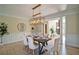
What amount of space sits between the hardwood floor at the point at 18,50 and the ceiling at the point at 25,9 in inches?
22.4

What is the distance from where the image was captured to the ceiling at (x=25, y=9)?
1.90m

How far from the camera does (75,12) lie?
1907 millimetres

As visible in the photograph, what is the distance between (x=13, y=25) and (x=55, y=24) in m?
0.82

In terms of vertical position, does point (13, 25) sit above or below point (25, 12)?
below

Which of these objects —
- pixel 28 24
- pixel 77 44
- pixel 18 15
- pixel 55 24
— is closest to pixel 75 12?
pixel 55 24

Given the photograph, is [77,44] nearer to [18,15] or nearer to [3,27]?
[18,15]

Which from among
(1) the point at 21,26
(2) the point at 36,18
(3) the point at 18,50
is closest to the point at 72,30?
(2) the point at 36,18

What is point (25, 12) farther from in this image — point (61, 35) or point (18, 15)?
point (61, 35)

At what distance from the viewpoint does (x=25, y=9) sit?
1.92m

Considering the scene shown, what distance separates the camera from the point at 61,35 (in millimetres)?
1920

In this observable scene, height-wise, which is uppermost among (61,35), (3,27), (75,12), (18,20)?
(75,12)

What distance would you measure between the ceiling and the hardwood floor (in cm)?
57

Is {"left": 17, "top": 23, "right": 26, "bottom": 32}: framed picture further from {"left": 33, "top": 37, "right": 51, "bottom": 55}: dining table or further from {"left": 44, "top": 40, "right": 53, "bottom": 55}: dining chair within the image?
{"left": 44, "top": 40, "right": 53, "bottom": 55}: dining chair

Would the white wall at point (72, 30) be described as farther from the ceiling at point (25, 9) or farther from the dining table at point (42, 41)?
the dining table at point (42, 41)
